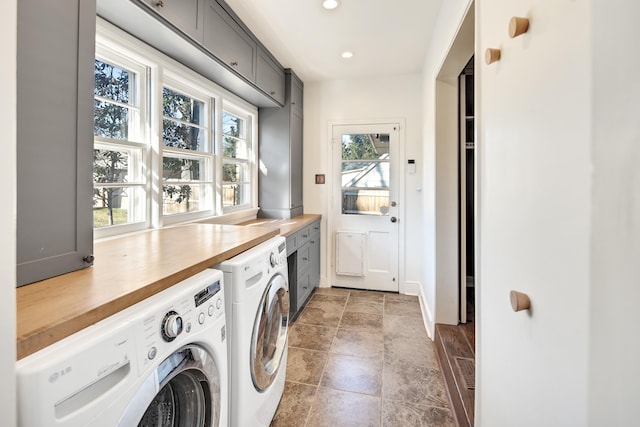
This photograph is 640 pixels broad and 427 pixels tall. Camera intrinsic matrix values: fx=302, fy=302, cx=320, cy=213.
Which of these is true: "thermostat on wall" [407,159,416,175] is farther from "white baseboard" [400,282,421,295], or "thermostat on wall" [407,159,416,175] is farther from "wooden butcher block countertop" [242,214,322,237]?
"white baseboard" [400,282,421,295]

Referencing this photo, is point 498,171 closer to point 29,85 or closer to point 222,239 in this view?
point 222,239

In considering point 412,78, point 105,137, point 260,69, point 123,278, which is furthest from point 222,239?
point 412,78

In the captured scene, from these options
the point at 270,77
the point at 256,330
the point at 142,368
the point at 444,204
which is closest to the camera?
the point at 142,368

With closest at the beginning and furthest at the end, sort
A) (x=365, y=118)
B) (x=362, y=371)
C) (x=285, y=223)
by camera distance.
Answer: (x=362, y=371)
(x=285, y=223)
(x=365, y=118)

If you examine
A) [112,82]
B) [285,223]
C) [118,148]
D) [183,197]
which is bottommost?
[285,223]

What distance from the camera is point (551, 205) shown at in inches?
27.8

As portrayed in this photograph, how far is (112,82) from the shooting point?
175 cm

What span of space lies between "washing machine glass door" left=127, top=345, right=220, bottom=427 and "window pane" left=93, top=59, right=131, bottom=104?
154 centimetres

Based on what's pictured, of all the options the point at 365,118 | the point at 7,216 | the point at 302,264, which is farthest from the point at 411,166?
the point at 7,216

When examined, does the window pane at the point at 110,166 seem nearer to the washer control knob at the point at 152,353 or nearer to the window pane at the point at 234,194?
the window pane at the point at 234,194

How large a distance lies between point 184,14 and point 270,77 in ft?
4.31

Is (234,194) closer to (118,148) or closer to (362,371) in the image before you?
(118,148)

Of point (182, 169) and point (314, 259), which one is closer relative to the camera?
point (182, 169)

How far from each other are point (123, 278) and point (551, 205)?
4.00 feet
